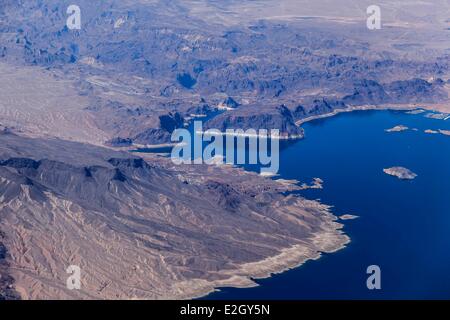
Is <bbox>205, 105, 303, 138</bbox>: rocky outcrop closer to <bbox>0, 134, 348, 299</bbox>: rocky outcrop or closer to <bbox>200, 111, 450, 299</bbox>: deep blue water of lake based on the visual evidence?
<bbox>200, 111, 450, 299</bbox>: deep blue water of lake

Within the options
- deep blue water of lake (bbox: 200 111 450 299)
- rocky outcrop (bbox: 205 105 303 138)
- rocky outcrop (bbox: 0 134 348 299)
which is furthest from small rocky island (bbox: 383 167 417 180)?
rocky outcrop (bbox: 205 105 303 138)

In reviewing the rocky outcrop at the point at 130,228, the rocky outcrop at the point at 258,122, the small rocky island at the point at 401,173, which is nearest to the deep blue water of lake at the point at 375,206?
the small rocky island at the point at 401,173

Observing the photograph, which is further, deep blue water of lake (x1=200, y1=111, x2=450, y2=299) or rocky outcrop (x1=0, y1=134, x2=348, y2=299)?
deep blue water of lake (x1=200, y1=111, x2=450, y2=299)

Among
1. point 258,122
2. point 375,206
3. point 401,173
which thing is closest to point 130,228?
point 375,206

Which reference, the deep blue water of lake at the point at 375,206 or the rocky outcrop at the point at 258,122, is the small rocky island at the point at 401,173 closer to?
the deep blue water of lake at the point at 375,206

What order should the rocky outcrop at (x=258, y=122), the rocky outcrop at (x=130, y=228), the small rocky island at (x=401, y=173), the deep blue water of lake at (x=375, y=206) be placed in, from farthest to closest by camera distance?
the rocky outcrop at (x=258, y=122) < the small rocky island at (x=401, y=173) < the deep blue water of lake at (x=375, y=206) < the rocky outcrop at (x=130, y=228)

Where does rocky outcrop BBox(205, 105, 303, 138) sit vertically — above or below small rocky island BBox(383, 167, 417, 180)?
above

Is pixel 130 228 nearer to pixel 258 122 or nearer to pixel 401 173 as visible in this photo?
pixel 401 173

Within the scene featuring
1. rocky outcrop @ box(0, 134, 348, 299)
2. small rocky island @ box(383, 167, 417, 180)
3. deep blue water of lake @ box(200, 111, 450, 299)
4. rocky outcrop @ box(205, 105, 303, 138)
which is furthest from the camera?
rocky outcrop @ box(205, 105, 303, 138)
